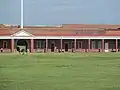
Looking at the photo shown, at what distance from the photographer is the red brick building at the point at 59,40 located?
243 ft

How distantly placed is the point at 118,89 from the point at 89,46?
61.3 meters

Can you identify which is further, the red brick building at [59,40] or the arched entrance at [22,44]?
Answer: the arched entrance at [22,44]

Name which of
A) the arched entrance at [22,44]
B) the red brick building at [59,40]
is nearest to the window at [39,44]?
the red brick building at [59,40]

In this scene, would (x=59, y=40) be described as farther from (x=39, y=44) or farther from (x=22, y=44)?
(x=22, y=44)

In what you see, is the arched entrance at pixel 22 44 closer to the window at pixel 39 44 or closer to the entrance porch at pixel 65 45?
the entrance porch at pixel 65 45

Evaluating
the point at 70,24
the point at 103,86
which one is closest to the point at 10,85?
the point at 103,86

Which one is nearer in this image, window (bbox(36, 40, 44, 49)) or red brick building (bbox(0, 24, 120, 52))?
red brick building (bbox(0, 24, 120, 52))

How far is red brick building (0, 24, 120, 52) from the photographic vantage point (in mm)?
74000

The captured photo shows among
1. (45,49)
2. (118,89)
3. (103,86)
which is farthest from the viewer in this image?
(45,49)

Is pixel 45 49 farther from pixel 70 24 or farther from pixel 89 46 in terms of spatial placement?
pixel 70 24

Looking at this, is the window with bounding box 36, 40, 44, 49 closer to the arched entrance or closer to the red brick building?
the red brick building

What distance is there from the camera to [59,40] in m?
75.1

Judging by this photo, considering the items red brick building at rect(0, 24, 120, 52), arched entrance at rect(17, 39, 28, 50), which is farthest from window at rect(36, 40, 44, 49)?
arched entrance at rect(17, 39, 28, 50)

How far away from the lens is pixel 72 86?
15.3 meters
